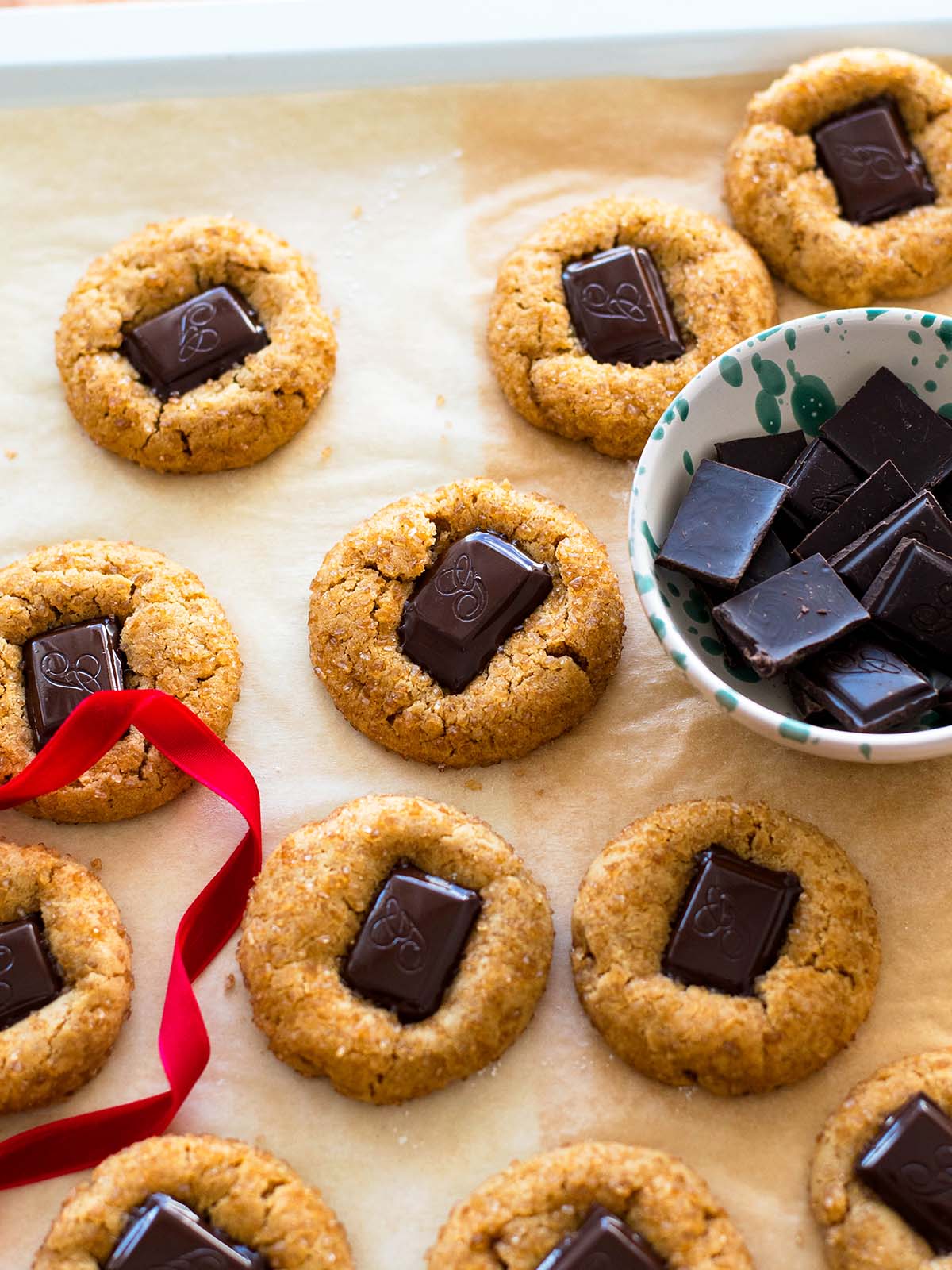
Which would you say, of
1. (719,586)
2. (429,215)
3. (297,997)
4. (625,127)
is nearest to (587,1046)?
(297,997)

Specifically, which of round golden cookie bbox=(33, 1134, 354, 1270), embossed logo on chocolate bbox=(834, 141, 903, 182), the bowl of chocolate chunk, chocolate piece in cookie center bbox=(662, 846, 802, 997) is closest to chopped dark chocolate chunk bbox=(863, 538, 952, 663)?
the bowl of chocolate chunk

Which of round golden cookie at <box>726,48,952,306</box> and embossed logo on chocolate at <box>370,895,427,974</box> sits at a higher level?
round golden cookie at <box>726,48,952,306</box>

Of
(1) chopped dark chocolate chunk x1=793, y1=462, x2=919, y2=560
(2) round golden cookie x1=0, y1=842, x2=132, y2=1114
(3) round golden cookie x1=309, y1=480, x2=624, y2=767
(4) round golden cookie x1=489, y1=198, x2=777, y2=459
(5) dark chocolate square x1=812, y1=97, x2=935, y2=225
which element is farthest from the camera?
(5) dark chocolate square x1=812, y1=97, x2=935, y2=225

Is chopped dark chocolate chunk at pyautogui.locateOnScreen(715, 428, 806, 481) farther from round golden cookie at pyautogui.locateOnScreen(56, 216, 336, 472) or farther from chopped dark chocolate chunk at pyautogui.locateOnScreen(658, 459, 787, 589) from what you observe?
round golden cookie at pyautogui.locateOnScreen(56, 216, 336, 472)

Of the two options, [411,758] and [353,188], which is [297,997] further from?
[353,188]

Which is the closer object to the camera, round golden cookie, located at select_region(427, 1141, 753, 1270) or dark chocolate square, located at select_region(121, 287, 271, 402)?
round golden cookie, located at select_region(427, 1141, 753, 1270)

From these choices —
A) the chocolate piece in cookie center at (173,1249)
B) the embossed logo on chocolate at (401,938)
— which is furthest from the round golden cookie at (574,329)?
the chocolate piece in cookie center at (173,1249)
